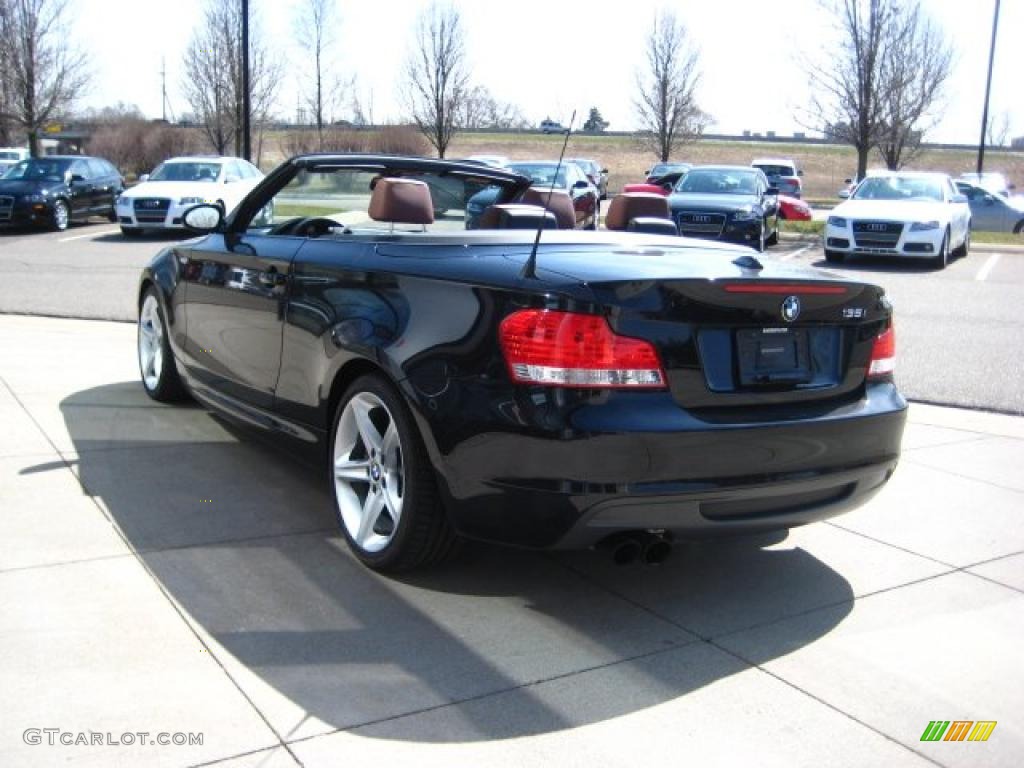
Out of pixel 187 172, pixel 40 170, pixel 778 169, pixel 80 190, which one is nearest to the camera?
pixel 187 172

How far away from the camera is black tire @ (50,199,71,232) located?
2177cm

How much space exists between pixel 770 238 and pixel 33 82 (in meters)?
27.8

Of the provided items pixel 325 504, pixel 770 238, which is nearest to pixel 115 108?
pixel 770 238

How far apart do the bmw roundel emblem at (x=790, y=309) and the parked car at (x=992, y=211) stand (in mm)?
26258

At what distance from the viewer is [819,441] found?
11.9ft

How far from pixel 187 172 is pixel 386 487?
61.7 feet

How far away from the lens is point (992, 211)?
27.7 m

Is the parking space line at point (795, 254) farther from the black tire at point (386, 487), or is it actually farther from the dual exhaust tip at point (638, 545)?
the dual exhaust tip at point (638, 545)

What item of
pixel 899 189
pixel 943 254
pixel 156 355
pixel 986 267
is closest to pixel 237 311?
pixel 156 355

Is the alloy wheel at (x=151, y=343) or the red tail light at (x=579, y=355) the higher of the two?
the red tail light at (x=579, y=355)

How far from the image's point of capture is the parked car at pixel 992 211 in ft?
90.2

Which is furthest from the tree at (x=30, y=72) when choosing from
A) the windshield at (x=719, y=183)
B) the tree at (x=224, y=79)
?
the windshield at (x=719, y=183)

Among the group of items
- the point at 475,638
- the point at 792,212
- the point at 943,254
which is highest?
the point at 792,212

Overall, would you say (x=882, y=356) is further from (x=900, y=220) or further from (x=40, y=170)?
(x=40, y=170)
